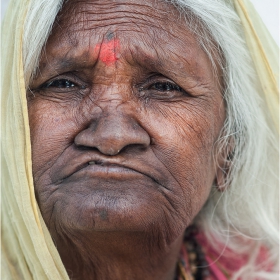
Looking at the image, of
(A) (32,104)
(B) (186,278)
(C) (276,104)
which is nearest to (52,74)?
(A) (32,104)

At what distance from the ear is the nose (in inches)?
21.5

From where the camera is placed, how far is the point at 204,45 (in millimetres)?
2180

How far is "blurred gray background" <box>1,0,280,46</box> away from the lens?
2.47 metres

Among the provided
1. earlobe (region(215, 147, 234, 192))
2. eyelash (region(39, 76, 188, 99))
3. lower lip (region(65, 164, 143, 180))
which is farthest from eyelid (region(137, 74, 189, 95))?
earlobe (region(215, 147, 234, 192))

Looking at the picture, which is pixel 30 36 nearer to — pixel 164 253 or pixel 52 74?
pixel 52 74

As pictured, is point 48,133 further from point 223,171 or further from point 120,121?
point 223,171

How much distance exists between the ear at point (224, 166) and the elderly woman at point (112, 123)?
8 cm

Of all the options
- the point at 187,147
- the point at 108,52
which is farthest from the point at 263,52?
the point at 108,52

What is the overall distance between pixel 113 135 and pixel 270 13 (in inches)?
41.8

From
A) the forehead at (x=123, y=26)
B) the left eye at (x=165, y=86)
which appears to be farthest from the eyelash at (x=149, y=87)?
the forehead at (x=123, y=26)

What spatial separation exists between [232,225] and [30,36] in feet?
4.31

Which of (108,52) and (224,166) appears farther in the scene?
(224,166)

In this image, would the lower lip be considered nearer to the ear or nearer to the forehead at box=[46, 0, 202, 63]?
the forehead at box=[46, 0, 202, 63]

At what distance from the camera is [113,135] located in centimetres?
185
